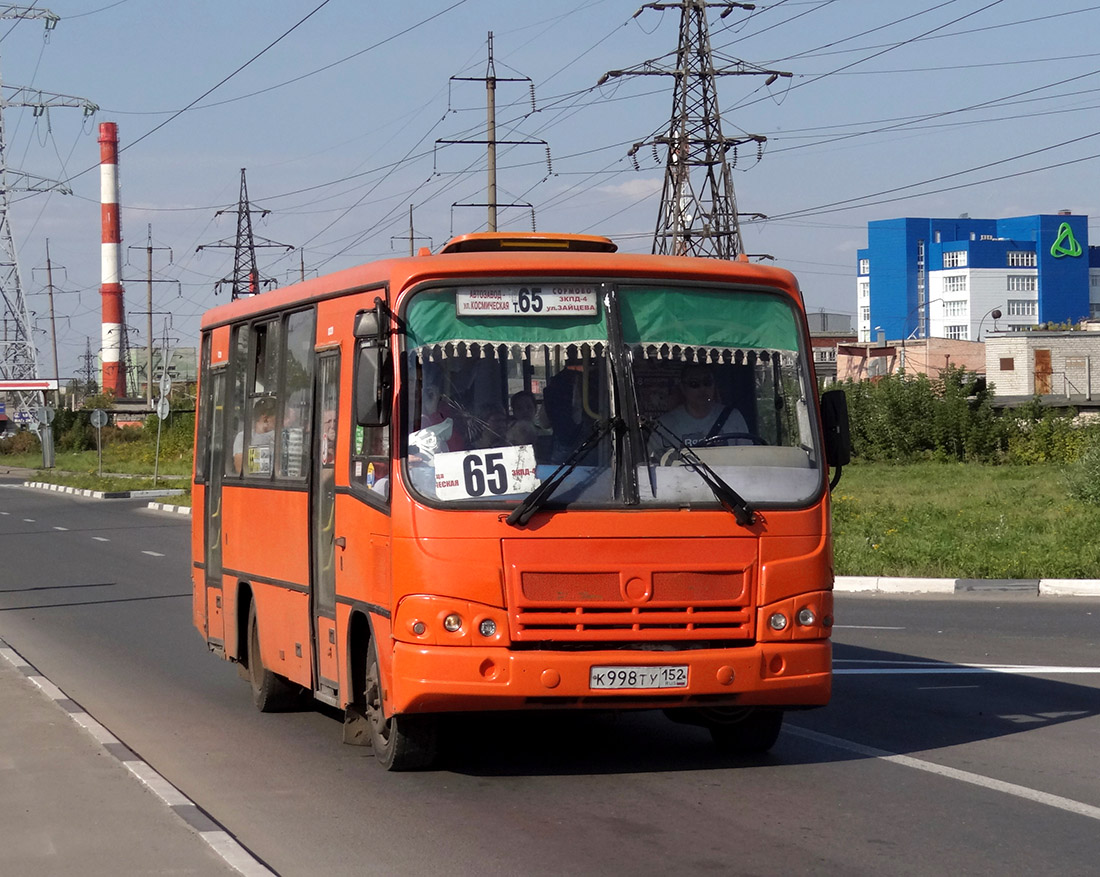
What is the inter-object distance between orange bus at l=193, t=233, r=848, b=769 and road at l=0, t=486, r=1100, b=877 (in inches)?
16.7

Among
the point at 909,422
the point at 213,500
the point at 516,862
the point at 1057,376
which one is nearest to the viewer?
the point at 516,862

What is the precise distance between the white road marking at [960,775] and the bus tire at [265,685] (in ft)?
10.3

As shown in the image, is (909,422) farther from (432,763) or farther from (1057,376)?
(432,763)

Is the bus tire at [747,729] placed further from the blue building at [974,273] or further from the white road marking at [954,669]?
the blue building at [974,273]

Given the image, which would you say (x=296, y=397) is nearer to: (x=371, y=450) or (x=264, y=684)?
(x=371, y=450)

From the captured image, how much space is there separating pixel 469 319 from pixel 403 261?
44 cm

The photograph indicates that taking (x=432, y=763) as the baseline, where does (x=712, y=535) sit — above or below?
above

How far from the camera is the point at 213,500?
1073cm

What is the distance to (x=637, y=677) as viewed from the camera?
7.03 metres

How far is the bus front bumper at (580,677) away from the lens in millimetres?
6941

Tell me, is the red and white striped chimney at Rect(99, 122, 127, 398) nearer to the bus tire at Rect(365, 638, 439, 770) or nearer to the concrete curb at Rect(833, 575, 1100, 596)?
the concrete curb at Rect(833, 575, 1100, 596)

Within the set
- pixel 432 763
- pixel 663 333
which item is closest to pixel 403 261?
pixel 663 333

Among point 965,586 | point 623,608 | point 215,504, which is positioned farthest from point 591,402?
point 965,586

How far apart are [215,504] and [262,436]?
1299mm
